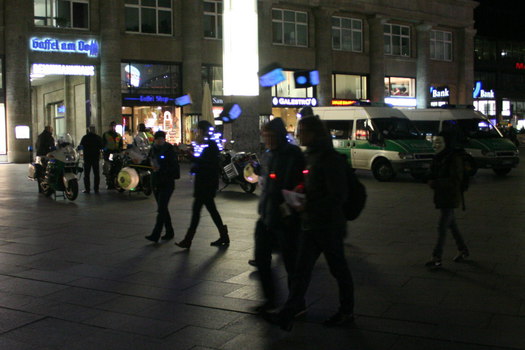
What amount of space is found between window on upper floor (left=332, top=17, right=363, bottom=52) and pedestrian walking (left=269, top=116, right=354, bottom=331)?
3689cm

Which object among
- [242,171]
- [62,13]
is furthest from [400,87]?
[242,171]

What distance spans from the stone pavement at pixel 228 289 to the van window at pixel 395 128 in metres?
7.76

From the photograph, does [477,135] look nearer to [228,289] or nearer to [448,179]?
[448,179]

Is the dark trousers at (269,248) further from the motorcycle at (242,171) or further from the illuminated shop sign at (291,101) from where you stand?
the illuminated shop sign at (291,101)

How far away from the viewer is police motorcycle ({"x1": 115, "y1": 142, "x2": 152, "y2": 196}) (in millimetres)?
14820

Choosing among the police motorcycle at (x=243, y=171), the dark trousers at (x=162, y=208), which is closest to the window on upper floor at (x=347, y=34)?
the police motorcycle at (x=243, y=171)

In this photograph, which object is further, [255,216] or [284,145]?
[255,216]

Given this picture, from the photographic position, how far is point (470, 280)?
21.1ft

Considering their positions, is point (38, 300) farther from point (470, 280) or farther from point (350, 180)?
point (470, 280)

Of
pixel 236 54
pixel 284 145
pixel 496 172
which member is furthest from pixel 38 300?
pixel 496 172

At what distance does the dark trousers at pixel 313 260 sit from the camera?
488 centimetres

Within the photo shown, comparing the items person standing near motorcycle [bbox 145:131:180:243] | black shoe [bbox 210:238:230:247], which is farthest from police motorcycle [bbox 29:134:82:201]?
black shoe [bbox 210:238:230:247]

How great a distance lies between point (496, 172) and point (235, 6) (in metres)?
10.3

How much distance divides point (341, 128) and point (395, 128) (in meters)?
1.69
